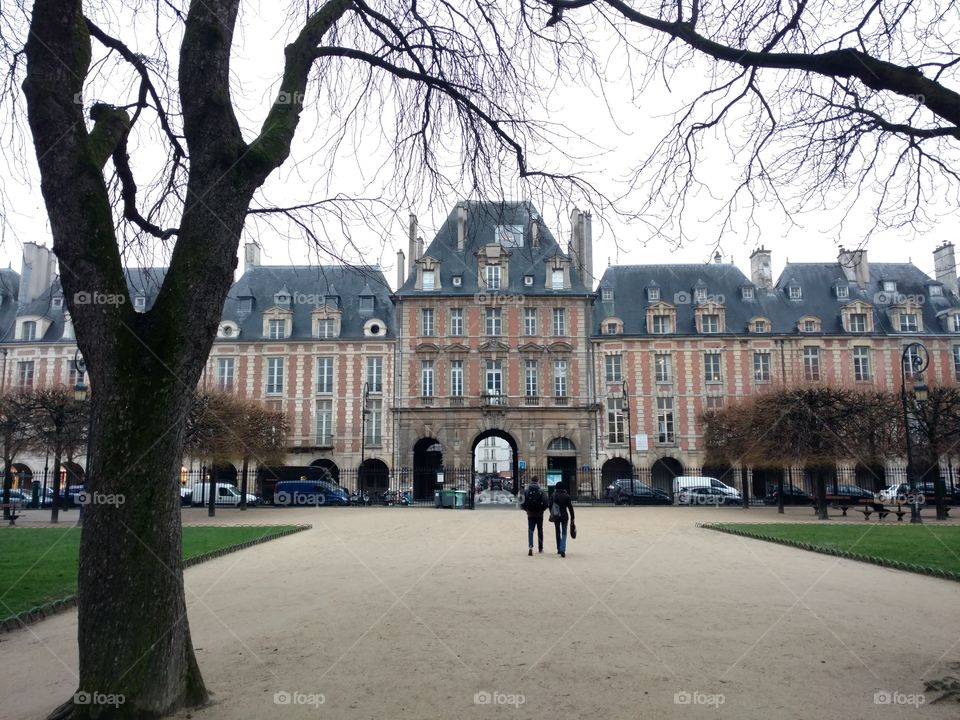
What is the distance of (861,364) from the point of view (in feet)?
138

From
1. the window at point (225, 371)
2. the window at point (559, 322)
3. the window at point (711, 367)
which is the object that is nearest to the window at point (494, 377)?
the window at point (559, 322)

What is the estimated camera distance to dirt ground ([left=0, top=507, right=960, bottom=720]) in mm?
5059

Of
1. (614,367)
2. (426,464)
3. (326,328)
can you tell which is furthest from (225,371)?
(614,367)

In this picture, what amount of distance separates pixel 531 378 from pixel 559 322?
12.0 ft

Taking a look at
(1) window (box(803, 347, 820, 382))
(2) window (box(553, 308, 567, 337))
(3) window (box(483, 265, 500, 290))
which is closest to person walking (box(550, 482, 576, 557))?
(2) window (box(553, 308, 567, 337))

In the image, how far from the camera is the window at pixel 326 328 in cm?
4316

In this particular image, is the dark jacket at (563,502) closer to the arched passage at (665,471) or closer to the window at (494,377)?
the window at (494,377)

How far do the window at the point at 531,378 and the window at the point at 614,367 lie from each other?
4.11m

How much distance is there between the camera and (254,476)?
4175 centimetres

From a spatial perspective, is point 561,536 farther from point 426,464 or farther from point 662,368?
point 426,464

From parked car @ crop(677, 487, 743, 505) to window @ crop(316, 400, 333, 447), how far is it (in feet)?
63.8

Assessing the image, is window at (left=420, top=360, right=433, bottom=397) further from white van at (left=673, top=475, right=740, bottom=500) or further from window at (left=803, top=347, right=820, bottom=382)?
window at (left=803, top=347, right=820, bottom=382)

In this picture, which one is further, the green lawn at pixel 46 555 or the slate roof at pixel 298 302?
the slate roof at pixel 298 302

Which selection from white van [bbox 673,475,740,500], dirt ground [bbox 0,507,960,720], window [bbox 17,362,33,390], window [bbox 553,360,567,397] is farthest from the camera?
window [bbox 17,362,33,390]
